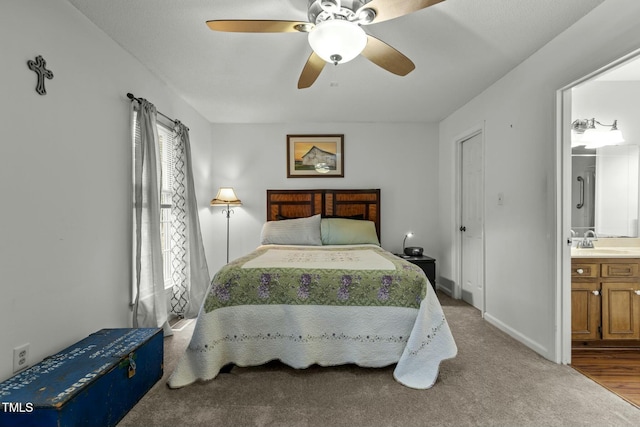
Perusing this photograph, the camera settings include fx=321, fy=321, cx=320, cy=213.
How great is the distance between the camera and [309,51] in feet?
8.63

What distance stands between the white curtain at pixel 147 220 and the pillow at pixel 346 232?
1.92 m

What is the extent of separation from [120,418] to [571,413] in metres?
2.48

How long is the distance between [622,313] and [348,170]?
3.27 m

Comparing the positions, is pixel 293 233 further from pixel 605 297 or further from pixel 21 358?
pixel 605 297

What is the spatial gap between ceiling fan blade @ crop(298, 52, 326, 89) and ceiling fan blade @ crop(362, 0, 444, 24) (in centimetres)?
53

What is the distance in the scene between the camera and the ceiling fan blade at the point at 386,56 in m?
2.02

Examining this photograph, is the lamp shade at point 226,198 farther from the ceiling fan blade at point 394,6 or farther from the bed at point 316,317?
the ceiling fan blade at point 394,6

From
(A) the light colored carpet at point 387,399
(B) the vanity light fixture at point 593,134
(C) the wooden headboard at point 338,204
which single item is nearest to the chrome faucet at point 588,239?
(B) the vanity light fixture at point 593,134

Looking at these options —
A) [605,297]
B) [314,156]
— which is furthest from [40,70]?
[605,297]

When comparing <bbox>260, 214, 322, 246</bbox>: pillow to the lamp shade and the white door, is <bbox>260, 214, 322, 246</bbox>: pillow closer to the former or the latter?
the lamp shade

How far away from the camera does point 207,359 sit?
2150mm

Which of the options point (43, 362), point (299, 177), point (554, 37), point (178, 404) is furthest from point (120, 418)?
point (554, 37)

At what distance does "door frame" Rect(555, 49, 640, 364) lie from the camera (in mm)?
2379

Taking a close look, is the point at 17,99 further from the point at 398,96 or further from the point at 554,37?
the point at 554,37
